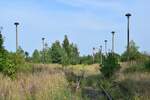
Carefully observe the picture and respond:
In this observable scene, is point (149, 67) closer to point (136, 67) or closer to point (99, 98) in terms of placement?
point (136, 67)

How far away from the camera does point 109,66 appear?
34000mm

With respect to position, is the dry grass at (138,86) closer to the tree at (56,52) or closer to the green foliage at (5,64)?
the green foliage at (5,64)

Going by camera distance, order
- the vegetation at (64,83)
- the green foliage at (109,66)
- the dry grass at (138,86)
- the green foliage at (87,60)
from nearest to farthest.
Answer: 1. the vegetation at (64,83)
2. the dry grass at (138,86)
3. the green foliage at (109,66)
4. the green foliage at (87,60)

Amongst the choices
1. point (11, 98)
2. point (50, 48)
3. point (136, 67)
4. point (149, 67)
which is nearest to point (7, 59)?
point (11, 98)

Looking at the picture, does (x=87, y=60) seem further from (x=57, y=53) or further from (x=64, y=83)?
(x=64, y=83)

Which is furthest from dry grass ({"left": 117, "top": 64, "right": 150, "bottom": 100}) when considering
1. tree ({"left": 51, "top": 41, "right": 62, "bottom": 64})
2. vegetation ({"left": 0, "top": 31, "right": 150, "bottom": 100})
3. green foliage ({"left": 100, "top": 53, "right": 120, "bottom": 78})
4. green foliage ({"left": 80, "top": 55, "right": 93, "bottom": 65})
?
green foliage ({"left": 80, "top": 55, "right": 93, "bottom": 65})

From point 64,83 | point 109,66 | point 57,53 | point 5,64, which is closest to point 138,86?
point 64,83

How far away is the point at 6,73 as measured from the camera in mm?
24562

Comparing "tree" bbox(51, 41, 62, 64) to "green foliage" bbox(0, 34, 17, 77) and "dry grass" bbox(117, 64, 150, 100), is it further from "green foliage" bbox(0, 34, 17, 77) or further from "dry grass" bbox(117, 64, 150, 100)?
"green foliage" bbox(0, 34, 17, 77)

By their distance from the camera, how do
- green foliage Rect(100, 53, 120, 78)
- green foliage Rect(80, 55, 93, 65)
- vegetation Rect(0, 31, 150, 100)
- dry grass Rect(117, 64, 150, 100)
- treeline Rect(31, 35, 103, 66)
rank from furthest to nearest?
green foliage Rect(80, 55, 93, 65) < treeline Rect(31, 35, 103, 66) < green foliage Rect(100, 53, 120, 78) < dry grass Rect(117, 64, 150, 100) < vegetation Rect(0, 31, 150, 100)

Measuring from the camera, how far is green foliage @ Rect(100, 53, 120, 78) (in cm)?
3397

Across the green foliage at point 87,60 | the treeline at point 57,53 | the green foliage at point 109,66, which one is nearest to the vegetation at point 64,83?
the green foliage at point 109,66

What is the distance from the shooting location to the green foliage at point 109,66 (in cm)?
3397

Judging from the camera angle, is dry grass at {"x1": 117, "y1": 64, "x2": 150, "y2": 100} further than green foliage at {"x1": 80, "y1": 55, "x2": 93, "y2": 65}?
No
